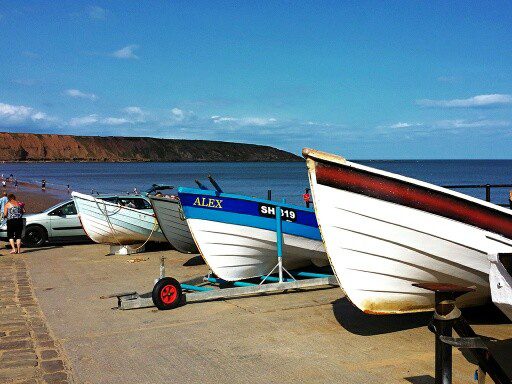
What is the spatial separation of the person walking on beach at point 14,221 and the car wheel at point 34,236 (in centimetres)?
164

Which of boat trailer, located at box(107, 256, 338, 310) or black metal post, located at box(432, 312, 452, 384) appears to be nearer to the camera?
black metal post, located at box(432, 312, 452, 384)

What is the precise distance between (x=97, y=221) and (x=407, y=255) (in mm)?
10753

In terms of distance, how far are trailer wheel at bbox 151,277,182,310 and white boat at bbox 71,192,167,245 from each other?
22.8 ft

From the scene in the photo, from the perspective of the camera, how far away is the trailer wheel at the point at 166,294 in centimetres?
845

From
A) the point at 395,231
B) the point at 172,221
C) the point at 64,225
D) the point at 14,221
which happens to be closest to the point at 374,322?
the point at 395,231

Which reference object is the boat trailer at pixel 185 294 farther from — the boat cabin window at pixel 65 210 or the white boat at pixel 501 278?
the boat cabin window at pixel 65 210

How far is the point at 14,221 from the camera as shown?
49.5 feet

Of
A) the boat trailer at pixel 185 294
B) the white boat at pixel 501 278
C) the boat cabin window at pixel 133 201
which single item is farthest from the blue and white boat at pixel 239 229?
the boat cabin window at pixel 133 201

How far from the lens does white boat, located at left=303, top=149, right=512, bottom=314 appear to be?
6.37 meters

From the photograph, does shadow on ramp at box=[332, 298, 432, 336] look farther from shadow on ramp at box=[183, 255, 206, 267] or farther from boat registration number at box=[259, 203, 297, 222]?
shadow on ramp at box=[183, 255, 206, 267]

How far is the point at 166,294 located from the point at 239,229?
170 cm

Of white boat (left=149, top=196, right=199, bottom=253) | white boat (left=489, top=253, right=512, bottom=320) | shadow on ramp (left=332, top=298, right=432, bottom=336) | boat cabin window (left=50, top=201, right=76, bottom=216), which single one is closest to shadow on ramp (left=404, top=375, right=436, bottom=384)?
white boat (left=489, top=253, right=512, bottom=320)

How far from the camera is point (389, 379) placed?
5539 millimetres

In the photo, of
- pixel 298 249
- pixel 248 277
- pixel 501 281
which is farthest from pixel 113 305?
pixel 501 281
